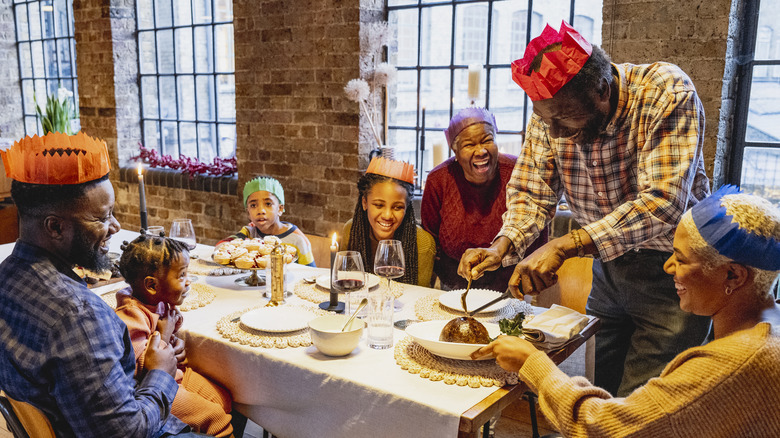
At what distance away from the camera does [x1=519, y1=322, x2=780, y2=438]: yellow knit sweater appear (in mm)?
1087

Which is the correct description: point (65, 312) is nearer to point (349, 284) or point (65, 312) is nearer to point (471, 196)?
point (349, 284)

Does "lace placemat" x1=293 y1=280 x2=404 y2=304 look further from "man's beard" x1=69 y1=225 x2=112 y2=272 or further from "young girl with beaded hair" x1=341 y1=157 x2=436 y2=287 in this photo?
"man's beard" x1=69 y1=225 x2=112 y2=272

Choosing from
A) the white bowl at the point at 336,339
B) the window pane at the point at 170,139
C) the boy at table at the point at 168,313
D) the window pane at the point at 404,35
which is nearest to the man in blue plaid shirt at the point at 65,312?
Result: the boy at table at the point at 168,313

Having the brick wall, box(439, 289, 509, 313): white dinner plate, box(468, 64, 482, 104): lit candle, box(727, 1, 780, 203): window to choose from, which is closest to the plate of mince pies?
box(439, 289, 509, 313): white dinner plate

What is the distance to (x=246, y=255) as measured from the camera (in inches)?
91.6

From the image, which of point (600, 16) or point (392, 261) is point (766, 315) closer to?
point (392, 261)

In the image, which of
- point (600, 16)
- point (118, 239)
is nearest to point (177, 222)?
point (118, 239)

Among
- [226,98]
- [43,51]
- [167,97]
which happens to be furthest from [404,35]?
[43,51]

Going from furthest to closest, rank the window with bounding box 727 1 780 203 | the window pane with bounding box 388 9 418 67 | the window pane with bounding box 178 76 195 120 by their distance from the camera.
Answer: the window pane with bounding box 178 76 195 120, the window pane with bounding box 388 9 418 67, the window with bounding box 727 1 780 203

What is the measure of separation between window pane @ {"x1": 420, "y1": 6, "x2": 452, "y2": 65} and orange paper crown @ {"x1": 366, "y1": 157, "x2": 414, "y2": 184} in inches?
59.6

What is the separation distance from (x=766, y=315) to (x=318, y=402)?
101cm

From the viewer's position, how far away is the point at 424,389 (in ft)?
4.80

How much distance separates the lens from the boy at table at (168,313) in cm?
172

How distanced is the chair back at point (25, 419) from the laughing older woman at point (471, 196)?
5.66 ft
